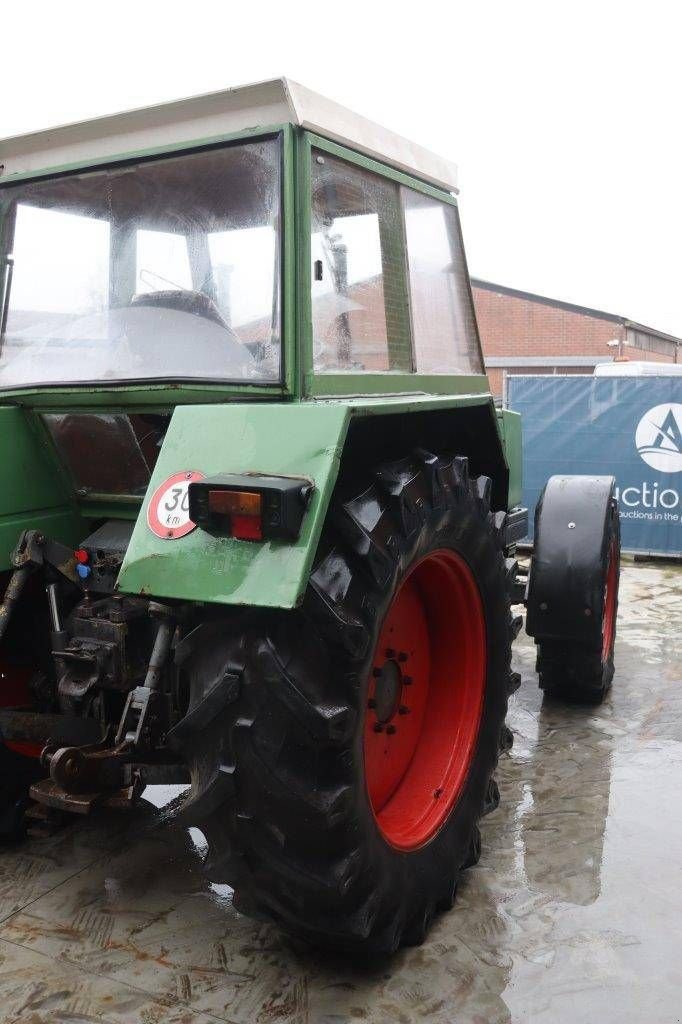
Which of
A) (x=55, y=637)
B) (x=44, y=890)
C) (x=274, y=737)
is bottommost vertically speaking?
(x=44, y=890)

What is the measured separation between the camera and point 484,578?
2934mm

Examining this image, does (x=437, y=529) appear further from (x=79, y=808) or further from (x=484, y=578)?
(x=79, y=808)

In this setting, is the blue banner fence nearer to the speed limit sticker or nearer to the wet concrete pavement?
the wet concrete pavement

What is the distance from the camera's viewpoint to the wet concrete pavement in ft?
7.48

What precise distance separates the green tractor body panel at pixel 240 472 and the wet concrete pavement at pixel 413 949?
113cm

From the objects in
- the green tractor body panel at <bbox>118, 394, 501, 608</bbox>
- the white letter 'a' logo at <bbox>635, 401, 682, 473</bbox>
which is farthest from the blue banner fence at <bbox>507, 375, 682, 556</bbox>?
the green tractor body panel at <bbox>118, 394, 501, 608</bbox>

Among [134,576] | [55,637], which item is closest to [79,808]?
[55,637]

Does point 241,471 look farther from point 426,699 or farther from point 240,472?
point 426,699

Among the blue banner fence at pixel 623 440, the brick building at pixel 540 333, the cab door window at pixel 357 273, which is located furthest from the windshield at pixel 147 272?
the brick building at pixel 540 333

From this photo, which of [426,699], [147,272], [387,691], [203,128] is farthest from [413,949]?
[203,128]

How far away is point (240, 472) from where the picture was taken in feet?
6.70

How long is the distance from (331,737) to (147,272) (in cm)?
154

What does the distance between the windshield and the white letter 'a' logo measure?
677 cm

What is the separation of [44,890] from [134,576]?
4.58 feet
